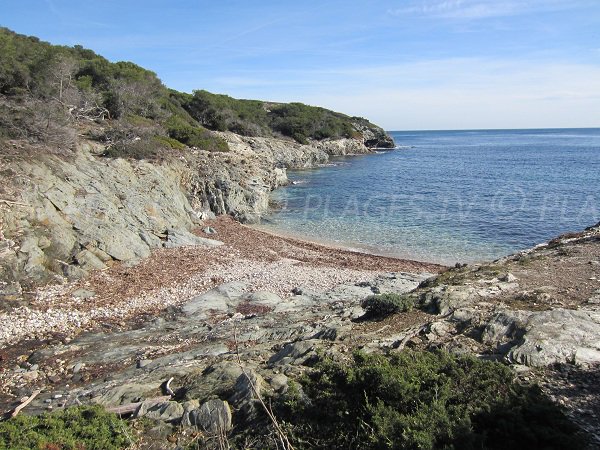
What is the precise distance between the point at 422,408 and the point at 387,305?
5.09 meters

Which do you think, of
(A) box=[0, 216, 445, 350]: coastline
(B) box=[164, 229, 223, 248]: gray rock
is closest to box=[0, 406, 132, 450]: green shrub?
(A) box=[0, 216, 445, 350]: coastline

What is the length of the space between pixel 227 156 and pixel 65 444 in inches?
1212

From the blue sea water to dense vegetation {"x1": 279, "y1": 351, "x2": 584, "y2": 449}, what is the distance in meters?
17.4

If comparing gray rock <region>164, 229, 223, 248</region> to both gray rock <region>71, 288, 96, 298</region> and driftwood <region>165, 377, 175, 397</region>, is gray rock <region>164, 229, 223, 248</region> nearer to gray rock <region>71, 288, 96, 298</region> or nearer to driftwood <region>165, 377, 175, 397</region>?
gray rock <region>71, 288, 96, 298</region>

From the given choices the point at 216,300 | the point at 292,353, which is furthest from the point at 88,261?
the point at 292,353

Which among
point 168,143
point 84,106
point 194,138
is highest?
point 84,106

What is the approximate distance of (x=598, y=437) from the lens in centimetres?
545

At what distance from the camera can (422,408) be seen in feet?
18.6

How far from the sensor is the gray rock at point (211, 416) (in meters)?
6.51

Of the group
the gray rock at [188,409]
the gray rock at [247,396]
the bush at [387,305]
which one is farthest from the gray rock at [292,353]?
the bush at [387,305]

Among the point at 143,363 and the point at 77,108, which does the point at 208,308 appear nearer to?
the point at 143,363

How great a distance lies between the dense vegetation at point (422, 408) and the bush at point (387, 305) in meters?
3.34

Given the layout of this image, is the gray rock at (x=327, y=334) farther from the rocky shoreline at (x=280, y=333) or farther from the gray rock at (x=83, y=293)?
the gray rock at (x=83, y=293)

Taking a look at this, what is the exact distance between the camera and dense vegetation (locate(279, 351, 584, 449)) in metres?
5.16
